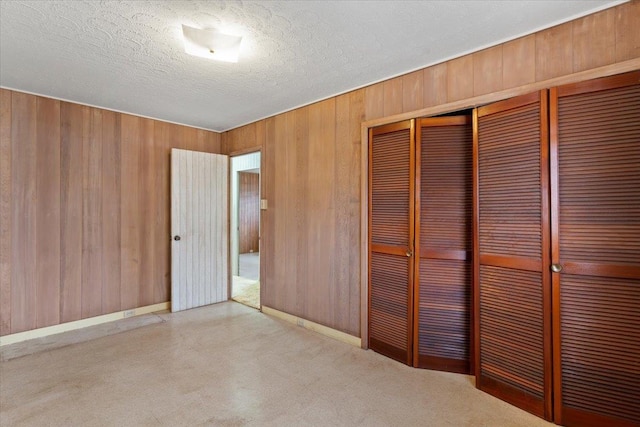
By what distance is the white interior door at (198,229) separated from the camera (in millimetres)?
3982

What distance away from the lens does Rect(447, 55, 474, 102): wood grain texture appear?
7.52ft

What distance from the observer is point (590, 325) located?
1753 mm

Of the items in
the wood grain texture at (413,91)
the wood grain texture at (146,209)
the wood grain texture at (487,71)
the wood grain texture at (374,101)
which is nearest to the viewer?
the wood grain texture at (487,71)

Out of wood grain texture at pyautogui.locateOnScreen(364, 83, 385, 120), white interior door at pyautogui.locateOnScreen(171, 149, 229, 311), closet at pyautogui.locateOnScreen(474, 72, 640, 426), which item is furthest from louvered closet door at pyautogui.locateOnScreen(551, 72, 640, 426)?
white interior door at pyautogui.locateOnScreen(171, 149, 229, 311)

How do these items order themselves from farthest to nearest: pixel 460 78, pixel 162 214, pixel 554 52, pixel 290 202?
pixel 162 214, pixel 290 202, pixel 460 78, pixel 554 52

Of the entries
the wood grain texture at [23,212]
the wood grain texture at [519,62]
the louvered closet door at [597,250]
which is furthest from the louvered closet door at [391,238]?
the wood grain texture at [23,212]

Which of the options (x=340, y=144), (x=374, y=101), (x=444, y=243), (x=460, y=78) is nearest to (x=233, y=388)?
(x=444, y=243)

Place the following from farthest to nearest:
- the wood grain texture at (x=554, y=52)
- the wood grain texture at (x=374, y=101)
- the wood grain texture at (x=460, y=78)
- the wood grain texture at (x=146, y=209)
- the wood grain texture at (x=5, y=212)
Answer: the wood grain texture at (x=146, y=209) → the wood grain texture at (x=5, y=212) → the wood grain texture at (x=374, y=101) → the wood grain texture at (x=460, y=78) → the wood grain texture at (x=554, y=52)

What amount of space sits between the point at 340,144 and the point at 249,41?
1313 mm

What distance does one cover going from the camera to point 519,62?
2068mm

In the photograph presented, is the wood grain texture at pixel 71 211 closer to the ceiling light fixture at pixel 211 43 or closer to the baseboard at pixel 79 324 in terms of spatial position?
the baseboard at pixel 79 324

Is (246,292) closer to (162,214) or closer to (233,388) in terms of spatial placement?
(162,214)

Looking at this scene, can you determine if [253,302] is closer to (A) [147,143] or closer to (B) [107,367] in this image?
(B) [107,367]

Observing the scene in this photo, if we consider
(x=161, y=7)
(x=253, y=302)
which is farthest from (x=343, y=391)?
(x=161, y=7)
